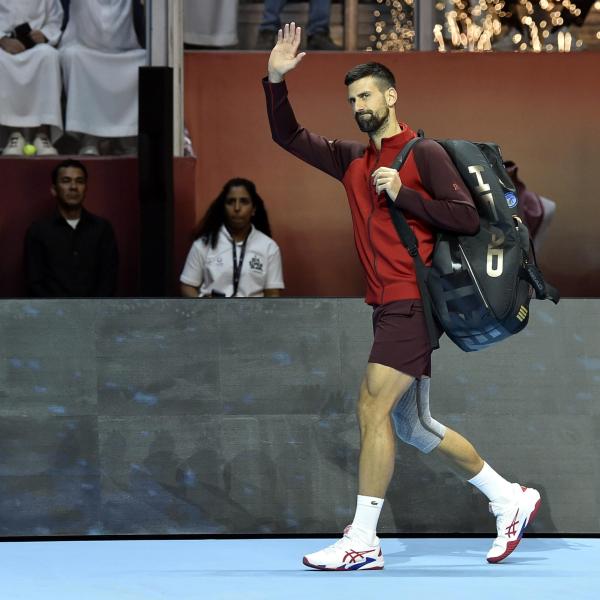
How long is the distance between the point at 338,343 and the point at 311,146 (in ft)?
4.02

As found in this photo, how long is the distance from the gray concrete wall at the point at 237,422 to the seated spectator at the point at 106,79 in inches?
97.6

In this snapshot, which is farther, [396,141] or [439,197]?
Result: [396,141]

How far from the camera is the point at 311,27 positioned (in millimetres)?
9750

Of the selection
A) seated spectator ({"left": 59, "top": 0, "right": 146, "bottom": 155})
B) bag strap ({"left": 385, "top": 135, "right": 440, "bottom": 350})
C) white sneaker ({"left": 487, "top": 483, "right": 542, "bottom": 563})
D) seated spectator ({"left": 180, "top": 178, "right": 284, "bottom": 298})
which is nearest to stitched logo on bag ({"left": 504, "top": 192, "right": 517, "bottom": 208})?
bag strap ({"left": 385, "top": 135, "right": 440, "bottom": 350})

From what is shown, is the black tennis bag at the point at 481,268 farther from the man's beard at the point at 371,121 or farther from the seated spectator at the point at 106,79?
the seated spectator at the point at 106,79

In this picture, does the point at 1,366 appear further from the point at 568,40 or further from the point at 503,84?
the point at 568,40

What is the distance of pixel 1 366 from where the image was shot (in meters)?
6.98

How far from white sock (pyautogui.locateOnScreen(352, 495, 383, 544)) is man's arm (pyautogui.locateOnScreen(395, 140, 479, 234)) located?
1153mm

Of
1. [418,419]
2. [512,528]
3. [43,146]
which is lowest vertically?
[512,528]

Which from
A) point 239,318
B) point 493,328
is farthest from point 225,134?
point 493,328

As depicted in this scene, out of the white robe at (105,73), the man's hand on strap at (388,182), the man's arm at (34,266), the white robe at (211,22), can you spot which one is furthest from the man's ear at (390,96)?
the white robe at (211,22)

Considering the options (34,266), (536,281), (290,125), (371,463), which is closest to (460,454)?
(371,463)

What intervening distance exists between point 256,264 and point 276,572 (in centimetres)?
280

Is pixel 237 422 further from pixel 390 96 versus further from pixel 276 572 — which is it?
pixel 390 96
